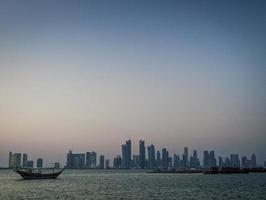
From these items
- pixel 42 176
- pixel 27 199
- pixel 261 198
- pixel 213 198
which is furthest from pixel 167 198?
pixel 42 176

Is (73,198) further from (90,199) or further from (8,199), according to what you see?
(8,199)

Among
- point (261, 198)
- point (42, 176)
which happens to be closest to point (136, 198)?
point (261, 198)

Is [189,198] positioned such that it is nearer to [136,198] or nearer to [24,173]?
[136,198]

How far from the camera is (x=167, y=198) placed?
74438mm

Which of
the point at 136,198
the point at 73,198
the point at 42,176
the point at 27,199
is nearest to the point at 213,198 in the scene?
the point at 136,198

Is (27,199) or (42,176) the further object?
(42,176)

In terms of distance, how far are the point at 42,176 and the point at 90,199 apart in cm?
9865

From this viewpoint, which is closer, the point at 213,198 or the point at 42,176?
the point at 213,198

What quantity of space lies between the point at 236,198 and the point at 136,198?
65.0 feet

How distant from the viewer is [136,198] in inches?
2960

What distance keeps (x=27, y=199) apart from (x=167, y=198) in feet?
93.2

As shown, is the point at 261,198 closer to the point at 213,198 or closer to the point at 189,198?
the point at 213,198

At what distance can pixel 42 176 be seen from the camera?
166 meters

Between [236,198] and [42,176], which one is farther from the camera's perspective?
[42,176]
